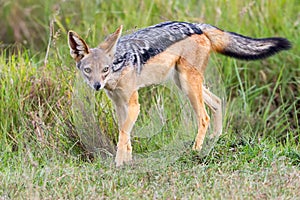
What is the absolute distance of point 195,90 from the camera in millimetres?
6562

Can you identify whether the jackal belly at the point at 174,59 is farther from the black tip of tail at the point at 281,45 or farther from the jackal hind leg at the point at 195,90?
the black tip of tail at the point at 281,45

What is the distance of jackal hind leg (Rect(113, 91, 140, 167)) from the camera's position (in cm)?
629

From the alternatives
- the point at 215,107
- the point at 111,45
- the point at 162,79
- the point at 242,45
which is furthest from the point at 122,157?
the point at 242,45

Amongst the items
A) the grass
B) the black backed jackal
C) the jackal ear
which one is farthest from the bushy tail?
the jackal ear

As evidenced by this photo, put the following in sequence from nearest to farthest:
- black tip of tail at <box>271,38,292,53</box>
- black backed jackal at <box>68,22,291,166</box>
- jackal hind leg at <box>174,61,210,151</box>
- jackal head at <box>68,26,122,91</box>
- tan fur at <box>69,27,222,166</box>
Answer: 1. jackal head at <box>68,26,122,91</box>
2. black backed jackal at <box>68,22,291,166</box>
3. tan fur at <box>69,27,222,166</box>
4. jackal hind leg at <box>174,61,210,151</box>
5. black tip of tail at <box>271,38,292,53</box>

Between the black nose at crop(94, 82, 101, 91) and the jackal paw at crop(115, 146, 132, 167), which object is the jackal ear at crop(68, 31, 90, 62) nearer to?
the black nose at crop(94, 82, 101, 91)

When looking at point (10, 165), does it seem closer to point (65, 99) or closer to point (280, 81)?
point (65, 99)

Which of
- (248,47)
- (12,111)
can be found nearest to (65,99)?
(12,111)

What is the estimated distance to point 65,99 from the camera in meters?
7.44

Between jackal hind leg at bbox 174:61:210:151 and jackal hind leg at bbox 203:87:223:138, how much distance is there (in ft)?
1.03

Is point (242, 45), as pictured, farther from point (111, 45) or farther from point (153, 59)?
point (111, 45)

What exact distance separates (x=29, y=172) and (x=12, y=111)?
5.59 feet

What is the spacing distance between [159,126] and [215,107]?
0.54 meters

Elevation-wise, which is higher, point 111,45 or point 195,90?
point 111,45
